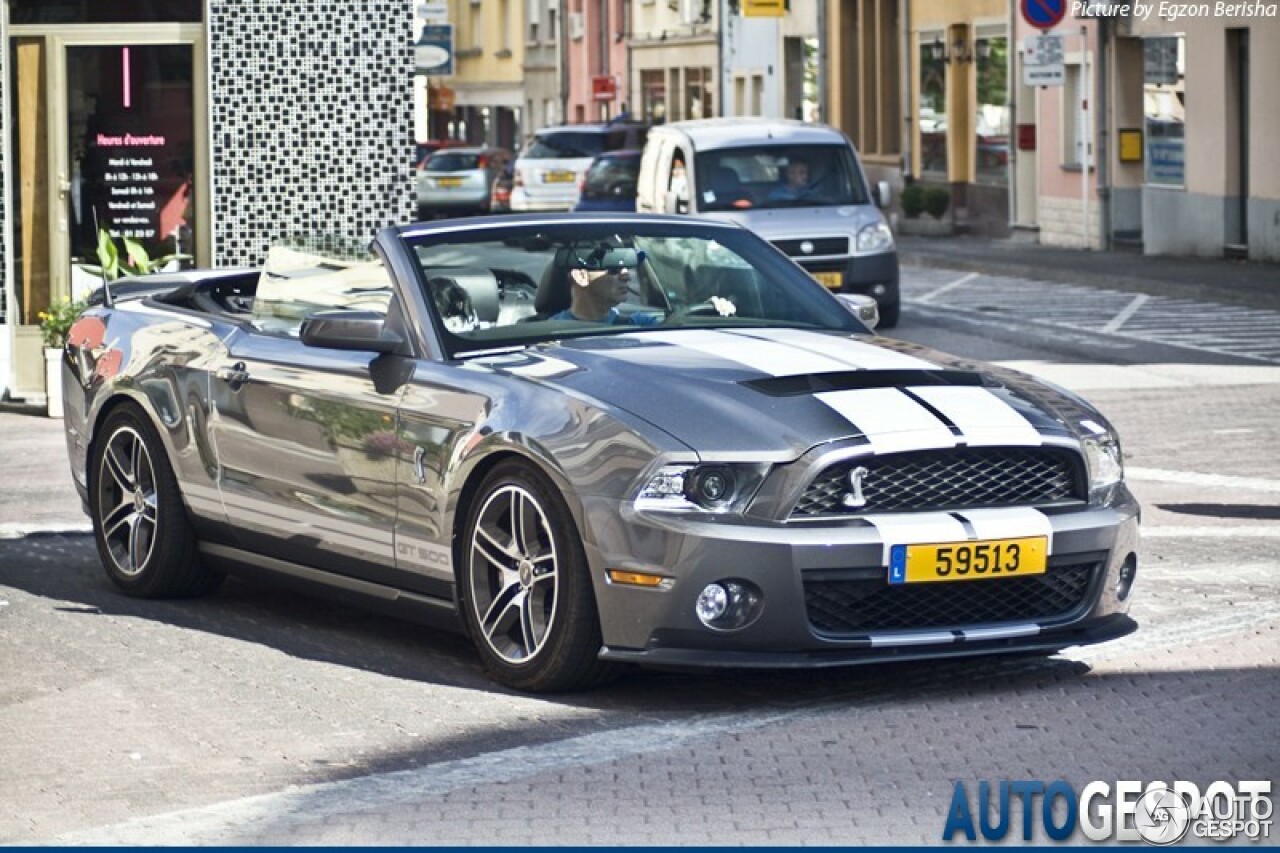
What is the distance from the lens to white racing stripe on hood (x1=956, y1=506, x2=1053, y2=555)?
749cm

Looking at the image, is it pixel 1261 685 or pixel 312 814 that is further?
pixel 1261 685

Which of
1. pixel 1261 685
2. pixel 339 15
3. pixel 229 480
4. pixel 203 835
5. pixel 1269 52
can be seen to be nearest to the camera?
pixel 203 835

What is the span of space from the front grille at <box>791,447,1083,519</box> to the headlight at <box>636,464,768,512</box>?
0.15 metres

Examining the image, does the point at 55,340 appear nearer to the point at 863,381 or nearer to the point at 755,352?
the point at 755,352

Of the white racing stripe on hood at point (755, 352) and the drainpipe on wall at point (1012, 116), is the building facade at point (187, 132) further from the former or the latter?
the drainpipe on wall at point (1012, 116)

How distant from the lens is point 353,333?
8.50 meters

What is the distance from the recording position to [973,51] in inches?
1704

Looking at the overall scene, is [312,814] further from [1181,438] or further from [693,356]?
[1181,438]

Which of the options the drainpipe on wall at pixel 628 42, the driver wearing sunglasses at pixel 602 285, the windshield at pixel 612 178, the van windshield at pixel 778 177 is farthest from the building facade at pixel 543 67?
the driver wearing sunglasses at pixel 602 285

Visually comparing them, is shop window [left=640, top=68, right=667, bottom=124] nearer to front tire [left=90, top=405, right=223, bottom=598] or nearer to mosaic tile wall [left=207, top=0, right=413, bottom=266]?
mosaic tile wall [left=207, top=0, right=413, bottom=266]

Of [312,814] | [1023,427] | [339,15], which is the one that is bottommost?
[312,814]

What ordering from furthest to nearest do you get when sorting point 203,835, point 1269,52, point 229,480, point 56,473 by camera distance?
point 1269,52 → point 56,473 → point 229,480 → point 203,835

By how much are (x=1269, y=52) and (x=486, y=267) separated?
23869mm

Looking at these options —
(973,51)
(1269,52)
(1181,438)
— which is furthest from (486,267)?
(973,51)
